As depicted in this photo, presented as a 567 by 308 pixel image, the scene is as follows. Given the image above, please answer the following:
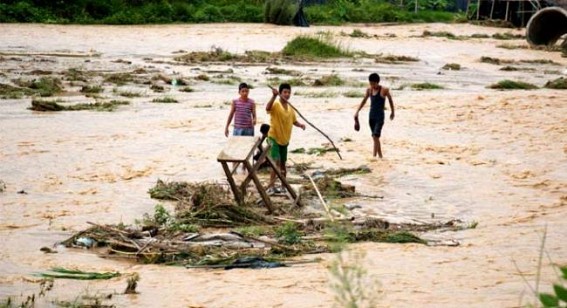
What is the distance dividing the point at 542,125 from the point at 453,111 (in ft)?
6.96

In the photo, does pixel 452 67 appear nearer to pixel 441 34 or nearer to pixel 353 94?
pixel 353 94

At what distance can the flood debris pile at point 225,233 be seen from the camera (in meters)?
9.02

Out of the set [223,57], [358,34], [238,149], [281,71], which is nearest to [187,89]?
[281,71]

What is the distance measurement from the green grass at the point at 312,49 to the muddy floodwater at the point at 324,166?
1.77 meters

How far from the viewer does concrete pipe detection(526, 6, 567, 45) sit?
34.2 metres

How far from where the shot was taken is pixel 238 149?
10492 millimetres

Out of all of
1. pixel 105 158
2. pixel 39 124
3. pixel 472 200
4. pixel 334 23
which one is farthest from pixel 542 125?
pixel 334 23

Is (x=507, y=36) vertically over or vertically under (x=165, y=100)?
under

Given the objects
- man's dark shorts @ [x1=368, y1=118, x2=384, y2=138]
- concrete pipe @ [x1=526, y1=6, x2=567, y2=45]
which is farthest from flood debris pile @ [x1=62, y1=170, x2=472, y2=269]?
concrete pipe @ [x1=526, y1=6, x2=567, y2=45]

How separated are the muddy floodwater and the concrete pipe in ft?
21.6

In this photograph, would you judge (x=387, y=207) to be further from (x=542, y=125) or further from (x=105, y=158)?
(x=542, y=125)

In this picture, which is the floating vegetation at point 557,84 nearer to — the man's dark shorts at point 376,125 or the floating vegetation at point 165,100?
the floating vegetation at point 165,100

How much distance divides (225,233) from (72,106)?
954 centimetres

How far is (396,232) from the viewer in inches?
388
